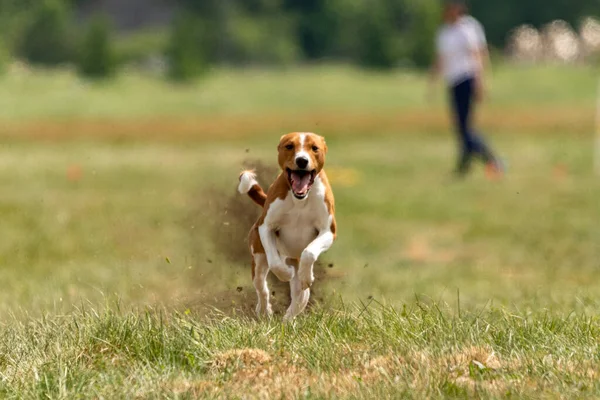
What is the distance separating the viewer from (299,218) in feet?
15.2

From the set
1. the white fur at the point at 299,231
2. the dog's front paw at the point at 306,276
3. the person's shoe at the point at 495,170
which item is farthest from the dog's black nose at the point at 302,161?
the person's shoe at the point at 495,170

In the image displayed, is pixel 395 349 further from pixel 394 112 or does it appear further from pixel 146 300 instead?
pixel 394 112

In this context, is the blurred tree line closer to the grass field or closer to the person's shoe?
the grass field

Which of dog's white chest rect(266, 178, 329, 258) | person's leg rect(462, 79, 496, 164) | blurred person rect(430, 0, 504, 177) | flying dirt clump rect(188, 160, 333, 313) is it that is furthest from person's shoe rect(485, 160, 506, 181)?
dog's white chest rect(266, 178, 329, 258)

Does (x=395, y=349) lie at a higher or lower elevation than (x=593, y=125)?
higher

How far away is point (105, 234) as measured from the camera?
40.5 feet

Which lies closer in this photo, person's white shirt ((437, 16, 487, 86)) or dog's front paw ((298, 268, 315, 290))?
dog's front paw ((298, 268, 315, 290))

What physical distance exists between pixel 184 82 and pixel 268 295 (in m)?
49.1

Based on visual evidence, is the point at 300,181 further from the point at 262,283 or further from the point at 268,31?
the point at 268,31

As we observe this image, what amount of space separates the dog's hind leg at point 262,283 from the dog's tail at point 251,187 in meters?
0.28

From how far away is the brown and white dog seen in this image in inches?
176

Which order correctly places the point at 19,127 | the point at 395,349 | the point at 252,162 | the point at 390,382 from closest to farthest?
the point at 390,382, the point at 395,349, the point at 252,162, the point at 19,127

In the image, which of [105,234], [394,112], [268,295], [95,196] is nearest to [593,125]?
[394,112]

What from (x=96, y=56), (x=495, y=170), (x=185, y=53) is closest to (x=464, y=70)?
(x=495, y=170)
